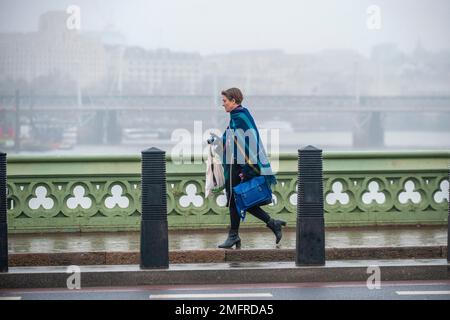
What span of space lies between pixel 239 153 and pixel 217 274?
1354 mm

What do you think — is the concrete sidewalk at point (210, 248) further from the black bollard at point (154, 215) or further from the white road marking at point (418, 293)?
the white road marking at point (418, 293)

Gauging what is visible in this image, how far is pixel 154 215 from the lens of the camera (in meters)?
9.57

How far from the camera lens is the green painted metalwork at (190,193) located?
12.5m

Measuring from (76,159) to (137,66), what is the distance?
135 metres

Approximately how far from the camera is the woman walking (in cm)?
1026

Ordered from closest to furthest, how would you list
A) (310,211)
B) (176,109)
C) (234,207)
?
(310,211), (234,207), (176,109)

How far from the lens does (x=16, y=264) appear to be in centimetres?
1005

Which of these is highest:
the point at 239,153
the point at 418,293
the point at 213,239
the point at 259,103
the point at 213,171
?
the point at 259,103

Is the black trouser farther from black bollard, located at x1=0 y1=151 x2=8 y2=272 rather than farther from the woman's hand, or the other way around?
black bollard, located at x1=0 y1=151 x2=8 y2=272

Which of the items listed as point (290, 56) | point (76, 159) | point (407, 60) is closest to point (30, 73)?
point (290, 56)

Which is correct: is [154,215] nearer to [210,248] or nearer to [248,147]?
[210,248]

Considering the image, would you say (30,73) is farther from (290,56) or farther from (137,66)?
(290,56)

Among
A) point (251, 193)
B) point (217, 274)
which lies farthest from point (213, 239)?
point (217, 274)
